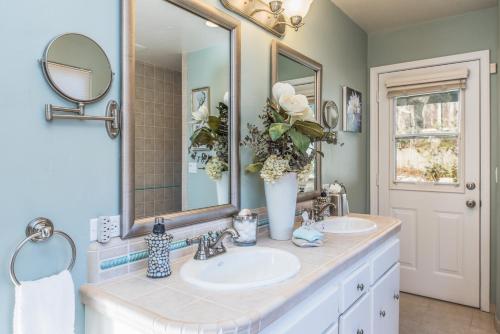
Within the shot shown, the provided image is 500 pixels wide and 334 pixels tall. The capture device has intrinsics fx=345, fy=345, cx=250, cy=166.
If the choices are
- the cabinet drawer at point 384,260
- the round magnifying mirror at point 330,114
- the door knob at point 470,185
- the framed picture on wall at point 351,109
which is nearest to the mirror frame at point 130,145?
the cabinet drawer at point 384,260

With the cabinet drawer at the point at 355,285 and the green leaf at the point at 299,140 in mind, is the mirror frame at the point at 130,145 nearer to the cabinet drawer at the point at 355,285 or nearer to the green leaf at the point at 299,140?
the green leaf at the point at 299,140

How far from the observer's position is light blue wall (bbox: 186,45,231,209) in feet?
4.84

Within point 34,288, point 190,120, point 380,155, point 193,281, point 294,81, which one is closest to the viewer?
point 34,288

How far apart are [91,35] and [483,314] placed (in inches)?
129

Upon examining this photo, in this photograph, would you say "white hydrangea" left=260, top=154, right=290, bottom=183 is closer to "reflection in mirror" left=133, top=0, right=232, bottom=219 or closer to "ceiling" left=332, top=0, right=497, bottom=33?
"reflection in mirror" left=133, top=0, right=232, bottom=219

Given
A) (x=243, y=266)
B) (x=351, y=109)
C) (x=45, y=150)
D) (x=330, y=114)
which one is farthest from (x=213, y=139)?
(x=351, y=109)

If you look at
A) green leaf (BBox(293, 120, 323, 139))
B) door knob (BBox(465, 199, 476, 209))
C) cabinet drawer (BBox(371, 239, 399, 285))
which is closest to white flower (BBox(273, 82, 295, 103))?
green leaf (BBox(293, 120, 323, 139))

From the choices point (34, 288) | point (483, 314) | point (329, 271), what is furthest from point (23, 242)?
point (483, 314)

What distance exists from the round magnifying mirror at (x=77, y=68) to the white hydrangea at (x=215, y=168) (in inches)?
22.7

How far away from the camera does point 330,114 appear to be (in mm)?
2551

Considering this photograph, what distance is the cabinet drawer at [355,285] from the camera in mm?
1379

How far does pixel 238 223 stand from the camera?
154cm

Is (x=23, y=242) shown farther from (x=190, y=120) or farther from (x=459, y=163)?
(x=459, y=163)

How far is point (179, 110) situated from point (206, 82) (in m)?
0.22
